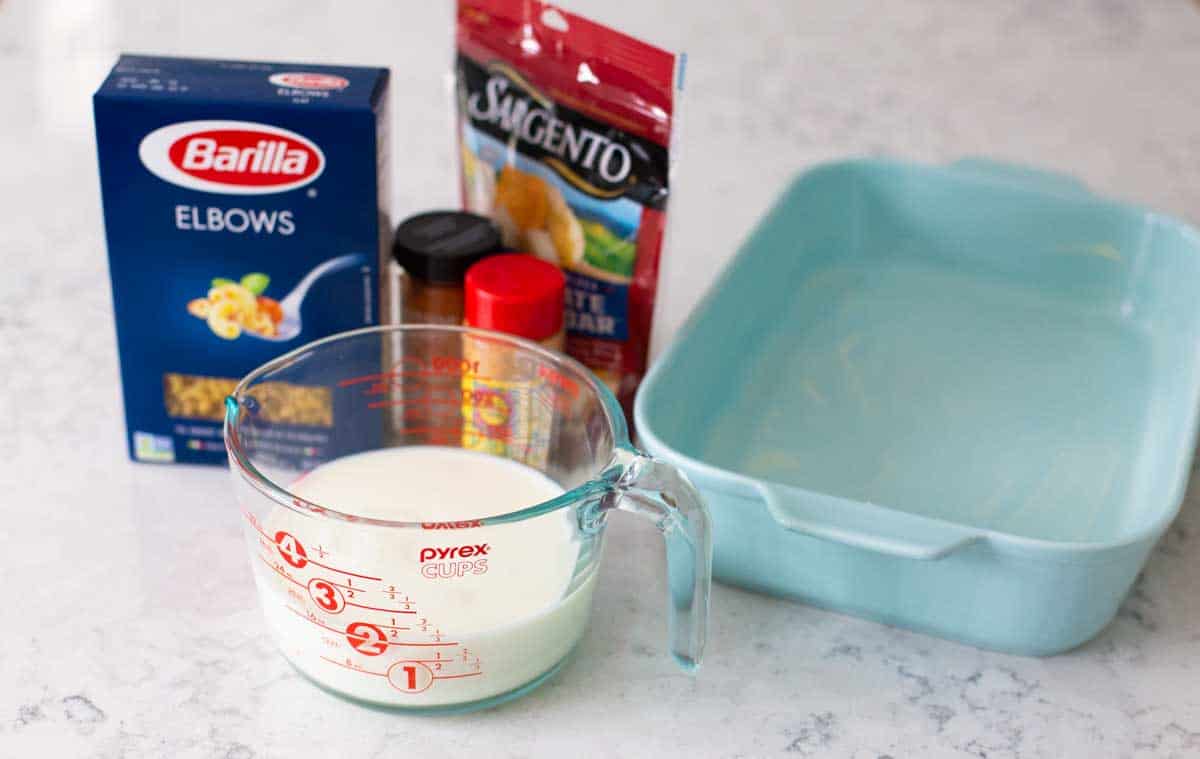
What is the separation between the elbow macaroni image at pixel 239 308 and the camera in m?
0.88

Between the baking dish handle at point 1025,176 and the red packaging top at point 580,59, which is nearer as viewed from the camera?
the red packaging top at point 580,59

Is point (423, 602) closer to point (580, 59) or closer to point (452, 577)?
point (452, 577)

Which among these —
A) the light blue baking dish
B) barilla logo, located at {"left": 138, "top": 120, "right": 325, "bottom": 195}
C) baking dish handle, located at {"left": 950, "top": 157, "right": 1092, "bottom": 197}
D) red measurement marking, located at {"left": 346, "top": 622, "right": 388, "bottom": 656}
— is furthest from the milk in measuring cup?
baking dish handle, located at {"left": 950, "top": 157, "right": 1092, "bottom": 197}

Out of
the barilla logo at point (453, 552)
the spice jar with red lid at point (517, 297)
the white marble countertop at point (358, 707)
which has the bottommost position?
the white marble countertop at point (358, 707)

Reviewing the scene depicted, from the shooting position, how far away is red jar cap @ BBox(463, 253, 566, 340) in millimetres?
882

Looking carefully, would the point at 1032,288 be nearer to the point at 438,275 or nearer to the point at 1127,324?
the point at 1127,324

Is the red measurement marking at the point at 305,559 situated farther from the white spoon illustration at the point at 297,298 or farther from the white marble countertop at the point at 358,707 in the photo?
the white spoon illustration at the point at 297,298

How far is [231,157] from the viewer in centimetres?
84

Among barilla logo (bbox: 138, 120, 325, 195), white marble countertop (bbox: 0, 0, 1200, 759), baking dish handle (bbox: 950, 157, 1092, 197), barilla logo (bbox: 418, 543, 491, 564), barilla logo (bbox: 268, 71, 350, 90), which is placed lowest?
white marble countertop (bbox: 0, 0, 1200, 759)

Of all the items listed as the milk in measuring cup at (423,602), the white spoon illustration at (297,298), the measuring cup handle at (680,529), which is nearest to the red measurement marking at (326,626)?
the milk in measuring cup at (423,602)

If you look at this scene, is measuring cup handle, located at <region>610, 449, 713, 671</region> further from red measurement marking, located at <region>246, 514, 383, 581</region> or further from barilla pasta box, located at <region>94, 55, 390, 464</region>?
barilla pasta box, located at <region>94, 55, 390, 464</region>

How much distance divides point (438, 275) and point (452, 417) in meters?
0.10

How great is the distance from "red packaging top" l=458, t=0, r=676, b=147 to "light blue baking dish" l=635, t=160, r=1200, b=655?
0.50ft

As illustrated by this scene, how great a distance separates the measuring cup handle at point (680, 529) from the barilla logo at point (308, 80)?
329 mm
